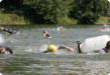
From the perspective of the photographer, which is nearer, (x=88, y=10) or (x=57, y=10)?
(x=57, y=10)

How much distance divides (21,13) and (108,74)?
72.4m

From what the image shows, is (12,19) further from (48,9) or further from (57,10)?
(57,10)

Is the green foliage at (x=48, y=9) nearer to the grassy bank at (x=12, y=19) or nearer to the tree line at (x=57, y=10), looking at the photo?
the tree line at (x=57, y=10)

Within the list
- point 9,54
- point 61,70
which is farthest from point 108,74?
point 9,54

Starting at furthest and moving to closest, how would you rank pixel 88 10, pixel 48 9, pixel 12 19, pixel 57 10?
pixel 88 10 < pixel 48 9 < pixel 57 10 < pixel 12 19

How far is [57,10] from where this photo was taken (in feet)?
293

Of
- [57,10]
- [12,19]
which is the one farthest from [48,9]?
[12,19]

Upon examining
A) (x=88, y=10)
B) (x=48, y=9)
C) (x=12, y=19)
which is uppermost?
(x=48, y=9)

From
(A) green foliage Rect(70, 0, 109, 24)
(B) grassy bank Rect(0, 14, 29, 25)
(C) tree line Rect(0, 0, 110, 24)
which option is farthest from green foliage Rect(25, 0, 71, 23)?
(A) green foliage Rect(70, 0, 109, 24)

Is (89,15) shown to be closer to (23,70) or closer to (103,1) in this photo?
(103,1)

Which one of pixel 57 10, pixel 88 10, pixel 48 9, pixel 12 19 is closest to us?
pixel 12 19

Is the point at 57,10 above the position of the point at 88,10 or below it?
above

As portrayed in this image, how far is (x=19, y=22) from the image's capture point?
85.9 meters

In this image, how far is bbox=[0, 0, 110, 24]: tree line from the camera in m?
88.5
